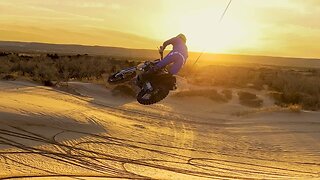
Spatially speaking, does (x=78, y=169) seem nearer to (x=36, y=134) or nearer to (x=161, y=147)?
(x=36, y=134)

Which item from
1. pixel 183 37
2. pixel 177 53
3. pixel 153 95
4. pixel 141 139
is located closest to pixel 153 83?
pixel 153 95

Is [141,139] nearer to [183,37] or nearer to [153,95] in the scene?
[153,95]

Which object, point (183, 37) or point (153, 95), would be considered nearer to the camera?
point (183, 37)

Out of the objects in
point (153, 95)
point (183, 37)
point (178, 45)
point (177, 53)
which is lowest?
point (153, 95)

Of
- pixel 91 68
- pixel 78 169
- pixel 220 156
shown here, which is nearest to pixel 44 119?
pixel 78 169

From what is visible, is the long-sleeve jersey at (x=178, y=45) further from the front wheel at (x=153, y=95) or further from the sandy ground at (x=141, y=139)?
the sandy ground at (x=141, y=139)

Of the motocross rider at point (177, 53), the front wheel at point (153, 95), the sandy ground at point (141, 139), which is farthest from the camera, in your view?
the sandy ground at point (141, 139)

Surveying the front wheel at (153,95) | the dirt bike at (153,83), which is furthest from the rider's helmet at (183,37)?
the front wheel at (153,95)

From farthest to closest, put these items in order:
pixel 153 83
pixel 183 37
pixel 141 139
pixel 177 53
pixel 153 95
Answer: pixel 141 139 → pixel 153 83 → pixel 153 95 → pixel 183 37 → pixel 177 53

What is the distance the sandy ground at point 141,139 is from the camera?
16703 millimetres

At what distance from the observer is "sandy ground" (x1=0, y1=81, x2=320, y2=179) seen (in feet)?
54.8

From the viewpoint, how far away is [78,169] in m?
15.9

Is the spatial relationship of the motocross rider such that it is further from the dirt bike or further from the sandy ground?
the sandy ground

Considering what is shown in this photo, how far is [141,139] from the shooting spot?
21.9 m
